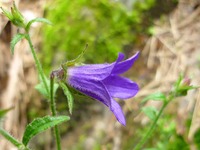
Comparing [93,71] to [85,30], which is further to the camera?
[85,30]

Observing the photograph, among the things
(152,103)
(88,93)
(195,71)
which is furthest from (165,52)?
(88,93)

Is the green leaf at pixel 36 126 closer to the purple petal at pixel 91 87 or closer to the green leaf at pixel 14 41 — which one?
the purple petal at pixel 91 87

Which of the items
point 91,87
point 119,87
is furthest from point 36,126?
point 119,87

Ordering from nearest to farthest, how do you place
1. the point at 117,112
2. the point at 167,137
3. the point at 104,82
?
1. the point at 117,112
2. the point at 104,82
3. the point at 167,137

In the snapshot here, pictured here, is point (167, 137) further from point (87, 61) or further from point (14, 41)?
point (14, 41)

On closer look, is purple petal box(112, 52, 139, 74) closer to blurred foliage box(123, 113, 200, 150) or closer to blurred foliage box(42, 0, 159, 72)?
blurred foliage box(123, 113, 200, 150)

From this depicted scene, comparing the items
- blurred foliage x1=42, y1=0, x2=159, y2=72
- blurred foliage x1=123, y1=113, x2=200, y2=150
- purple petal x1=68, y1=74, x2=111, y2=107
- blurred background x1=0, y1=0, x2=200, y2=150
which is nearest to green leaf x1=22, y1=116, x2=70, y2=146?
purple petal x1=68, y1=74, x2=111, y2=107
